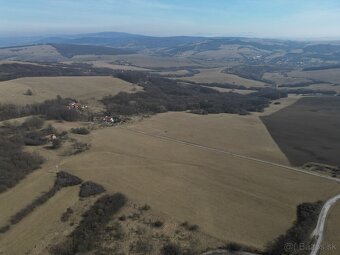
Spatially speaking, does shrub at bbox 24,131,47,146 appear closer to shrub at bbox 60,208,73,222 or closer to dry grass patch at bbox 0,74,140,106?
dry grass patch at bbox 0,74,140,106

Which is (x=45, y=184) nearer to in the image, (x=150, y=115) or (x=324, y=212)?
(x=324, y=212)

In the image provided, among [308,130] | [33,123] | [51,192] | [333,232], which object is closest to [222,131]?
[308,130]

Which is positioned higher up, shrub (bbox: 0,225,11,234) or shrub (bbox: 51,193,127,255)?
shrub (bbox: 51,193,127,255)

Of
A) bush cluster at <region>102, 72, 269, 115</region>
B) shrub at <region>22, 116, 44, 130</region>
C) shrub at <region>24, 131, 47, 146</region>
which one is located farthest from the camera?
bush cluster at <region>102, 72, 269, 115</region>

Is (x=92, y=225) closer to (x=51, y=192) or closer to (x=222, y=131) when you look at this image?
(x=51, y=192)

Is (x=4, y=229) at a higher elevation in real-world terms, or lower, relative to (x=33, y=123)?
higher

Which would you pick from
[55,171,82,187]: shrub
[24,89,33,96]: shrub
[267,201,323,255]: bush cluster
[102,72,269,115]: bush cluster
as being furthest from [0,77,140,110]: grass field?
[267,201,323,255]: bush cluster

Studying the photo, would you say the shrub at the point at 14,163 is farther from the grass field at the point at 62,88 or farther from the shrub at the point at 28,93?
the shrub at the point at 28,93
